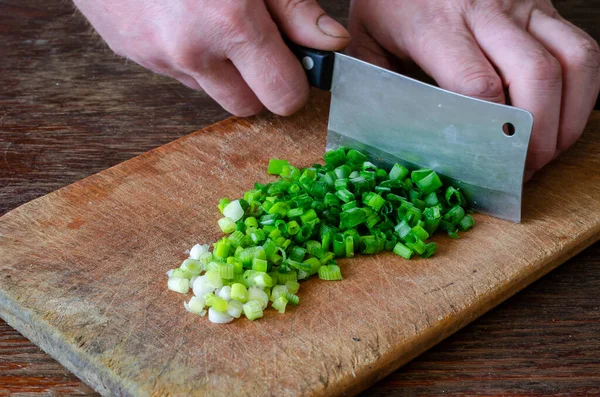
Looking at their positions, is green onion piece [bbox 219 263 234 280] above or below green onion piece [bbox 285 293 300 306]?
above

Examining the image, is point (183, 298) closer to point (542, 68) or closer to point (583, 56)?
point (542, 68)

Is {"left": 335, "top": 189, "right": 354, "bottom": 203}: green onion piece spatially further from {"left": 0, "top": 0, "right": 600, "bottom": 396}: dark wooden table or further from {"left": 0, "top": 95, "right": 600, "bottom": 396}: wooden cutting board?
{"left": 0, "top": 0, "right": 600, "bottom": 396}: dark wooden table

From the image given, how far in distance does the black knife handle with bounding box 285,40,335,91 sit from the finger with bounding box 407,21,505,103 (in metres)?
0.23

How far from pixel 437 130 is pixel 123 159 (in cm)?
77

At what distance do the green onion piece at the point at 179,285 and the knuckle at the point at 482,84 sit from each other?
0.71 metres

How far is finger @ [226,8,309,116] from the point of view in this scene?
1.75m

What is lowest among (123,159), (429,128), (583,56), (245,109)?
(123,159)

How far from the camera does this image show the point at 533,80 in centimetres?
164

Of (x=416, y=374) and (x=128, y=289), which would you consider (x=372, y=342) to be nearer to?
(x=416, y=374)

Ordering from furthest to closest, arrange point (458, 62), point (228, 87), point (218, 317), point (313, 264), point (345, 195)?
point (228, 87), point (458, 62), point (345, 195), point (313, 264), point (218, 317)

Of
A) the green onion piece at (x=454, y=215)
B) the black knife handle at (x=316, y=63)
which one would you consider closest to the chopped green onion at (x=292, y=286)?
the green onion piece at (x=454, y=215)

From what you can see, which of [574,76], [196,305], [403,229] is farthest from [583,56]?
[196,305]

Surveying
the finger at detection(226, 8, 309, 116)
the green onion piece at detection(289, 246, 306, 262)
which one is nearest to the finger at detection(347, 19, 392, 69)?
the finger at detection(226, 8, 309, 116)

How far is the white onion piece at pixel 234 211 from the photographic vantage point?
5.29 ft
